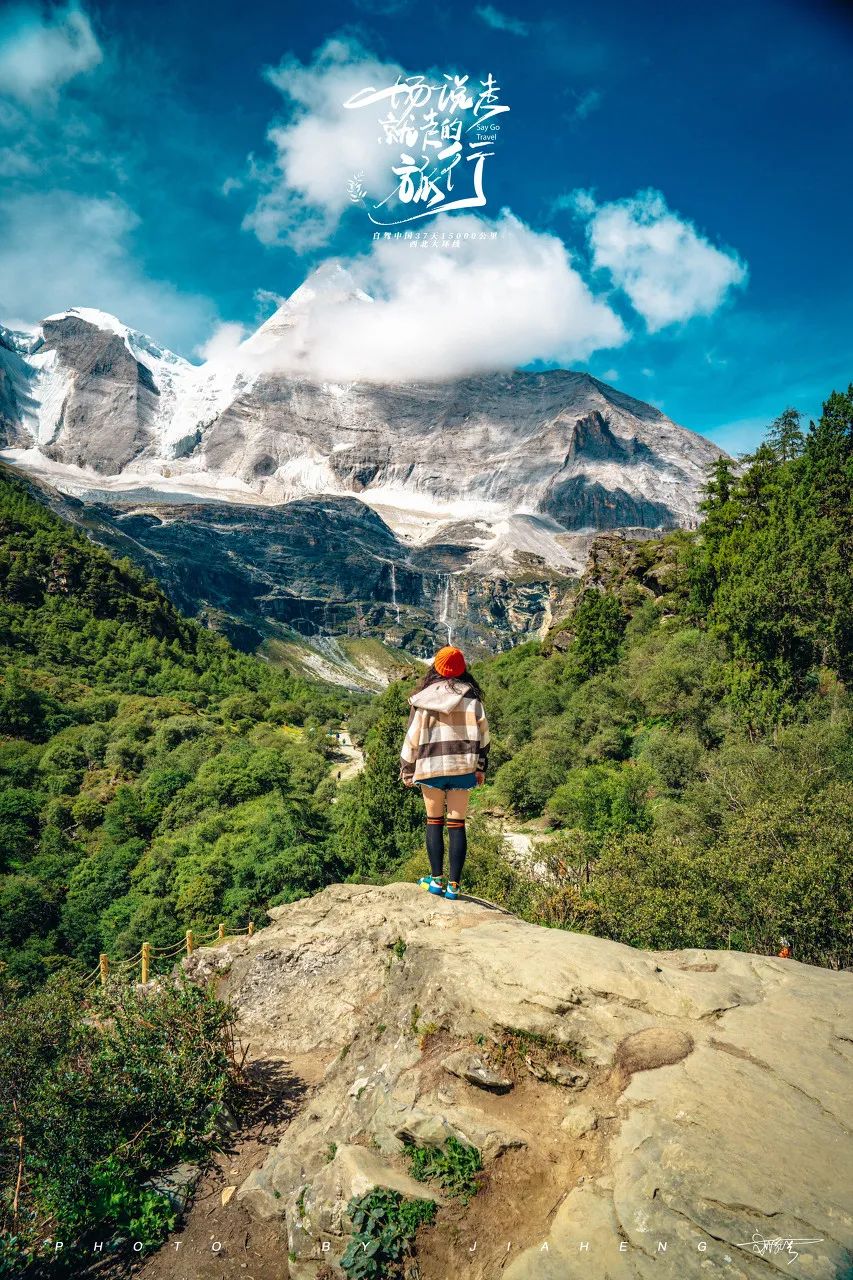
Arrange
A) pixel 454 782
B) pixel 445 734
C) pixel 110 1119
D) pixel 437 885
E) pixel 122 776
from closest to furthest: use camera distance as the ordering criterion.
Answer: pixel 110 1119, pixel 445 734, pixel 454 782, pixel 437 885, pixel 122 776

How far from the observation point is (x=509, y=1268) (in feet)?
14.7

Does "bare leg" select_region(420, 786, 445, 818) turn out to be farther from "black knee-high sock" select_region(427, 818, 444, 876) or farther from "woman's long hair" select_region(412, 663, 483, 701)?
"woman's long hair" select_region(412, 663, 483, 701)

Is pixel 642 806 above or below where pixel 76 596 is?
below

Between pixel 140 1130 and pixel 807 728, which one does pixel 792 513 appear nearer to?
pixel 807 728

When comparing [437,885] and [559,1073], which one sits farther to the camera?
[437,885]

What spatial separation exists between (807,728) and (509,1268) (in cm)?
2608

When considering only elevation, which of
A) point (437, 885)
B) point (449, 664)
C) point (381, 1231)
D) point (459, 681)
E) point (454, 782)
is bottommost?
point (381, 1231)

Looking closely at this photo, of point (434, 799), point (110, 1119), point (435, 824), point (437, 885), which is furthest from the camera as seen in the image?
point (437, 885)

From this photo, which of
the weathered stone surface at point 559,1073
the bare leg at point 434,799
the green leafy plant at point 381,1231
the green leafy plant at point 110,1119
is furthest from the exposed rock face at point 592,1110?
the bare leg at point 434,799

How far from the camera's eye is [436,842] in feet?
30.1

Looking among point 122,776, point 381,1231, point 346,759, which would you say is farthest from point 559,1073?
point 346,759

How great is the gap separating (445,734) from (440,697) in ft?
1.62

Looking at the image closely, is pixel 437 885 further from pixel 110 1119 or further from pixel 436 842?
pixel 110 1119

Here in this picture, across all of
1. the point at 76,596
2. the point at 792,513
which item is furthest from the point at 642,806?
the point at 76,596
